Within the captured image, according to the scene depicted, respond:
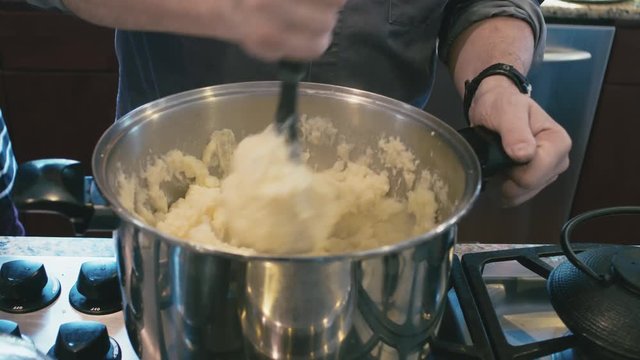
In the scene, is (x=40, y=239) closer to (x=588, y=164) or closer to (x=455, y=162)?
(x=455, y=162)

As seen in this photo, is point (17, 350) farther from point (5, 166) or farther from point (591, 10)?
point (591, 10)

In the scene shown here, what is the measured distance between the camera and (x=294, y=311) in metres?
→ 0.48

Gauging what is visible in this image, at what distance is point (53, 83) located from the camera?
5.21 feet

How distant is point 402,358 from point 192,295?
0.19m

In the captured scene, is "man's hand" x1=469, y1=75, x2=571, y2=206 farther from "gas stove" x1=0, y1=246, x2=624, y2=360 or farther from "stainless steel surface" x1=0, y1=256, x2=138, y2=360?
"stainless steel surface" x1=0, y1=256, x2=138, y2=360

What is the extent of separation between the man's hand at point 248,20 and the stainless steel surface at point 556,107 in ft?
3.16

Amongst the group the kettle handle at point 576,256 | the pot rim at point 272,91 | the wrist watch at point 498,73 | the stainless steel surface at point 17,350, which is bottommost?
the stainless steel surface at point 17,350

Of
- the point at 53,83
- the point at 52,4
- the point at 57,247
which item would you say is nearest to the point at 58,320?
the point at 57,247

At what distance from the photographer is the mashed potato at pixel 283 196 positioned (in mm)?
653

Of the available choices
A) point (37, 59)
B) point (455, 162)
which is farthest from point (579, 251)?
point (37, 59)

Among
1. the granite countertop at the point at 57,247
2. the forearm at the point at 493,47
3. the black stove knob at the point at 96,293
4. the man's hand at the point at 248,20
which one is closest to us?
the man's hand at the point at 248,20

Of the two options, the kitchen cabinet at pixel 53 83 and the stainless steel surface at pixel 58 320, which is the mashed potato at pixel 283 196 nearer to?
the stainless steel surface at pixel 58 320

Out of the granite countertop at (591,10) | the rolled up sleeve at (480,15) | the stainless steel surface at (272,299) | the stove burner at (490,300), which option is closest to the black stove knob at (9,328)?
the stainless steel surface at (272,299)

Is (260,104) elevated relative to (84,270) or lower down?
elevated
